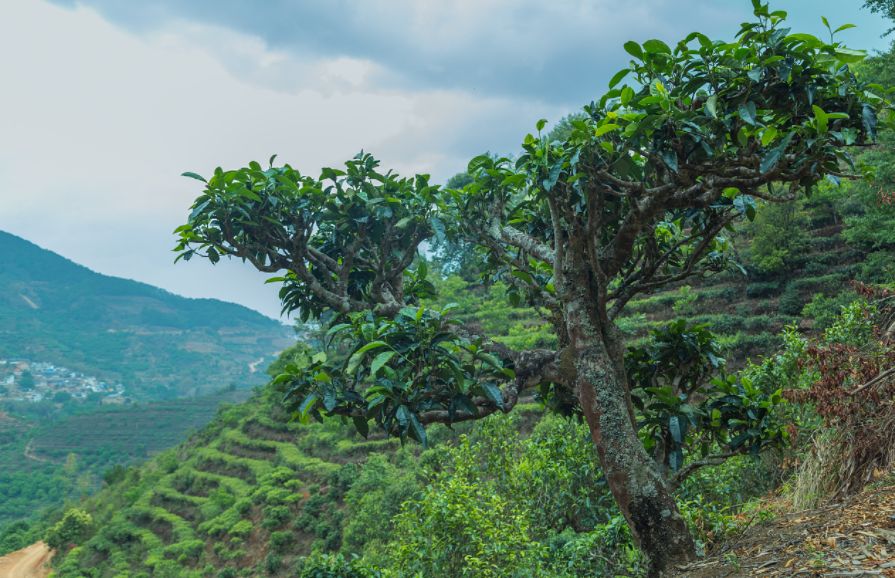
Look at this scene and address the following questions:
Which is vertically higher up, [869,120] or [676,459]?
[869,120]

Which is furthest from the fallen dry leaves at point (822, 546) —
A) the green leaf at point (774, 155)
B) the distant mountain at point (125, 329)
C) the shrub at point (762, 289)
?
the distant mountain at point (125, 329)

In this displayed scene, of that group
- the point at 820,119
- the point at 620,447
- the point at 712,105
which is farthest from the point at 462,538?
the point at 820,119

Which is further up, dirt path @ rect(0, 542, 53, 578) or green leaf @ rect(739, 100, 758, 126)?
green leaf @ rect(739, 100, 758, 126)

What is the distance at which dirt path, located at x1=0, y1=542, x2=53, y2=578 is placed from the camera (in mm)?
25891

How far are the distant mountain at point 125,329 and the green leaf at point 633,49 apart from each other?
102978 millimetres

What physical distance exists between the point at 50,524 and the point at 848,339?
36.0 metres

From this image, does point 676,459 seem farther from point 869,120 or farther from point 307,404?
point 307,404

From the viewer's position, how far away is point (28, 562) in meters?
27.6

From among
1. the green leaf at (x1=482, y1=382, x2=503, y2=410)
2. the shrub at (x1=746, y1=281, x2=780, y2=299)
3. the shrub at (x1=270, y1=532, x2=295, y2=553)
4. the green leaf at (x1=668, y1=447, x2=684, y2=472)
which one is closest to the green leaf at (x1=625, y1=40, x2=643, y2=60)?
the green leaf at (x1=482, y1=382, x2=503, y2=410)

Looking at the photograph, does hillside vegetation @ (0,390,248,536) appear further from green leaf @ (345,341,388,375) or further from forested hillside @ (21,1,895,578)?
green leaf @ (345,341,388,375)

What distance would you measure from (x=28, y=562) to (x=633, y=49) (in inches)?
1365

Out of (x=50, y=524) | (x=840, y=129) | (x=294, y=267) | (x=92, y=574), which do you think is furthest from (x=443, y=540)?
(x=50, y=524)

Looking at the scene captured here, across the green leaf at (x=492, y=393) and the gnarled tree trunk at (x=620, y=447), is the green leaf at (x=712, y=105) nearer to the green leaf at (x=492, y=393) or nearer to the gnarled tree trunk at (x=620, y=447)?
the gnarled tree trunk at (x=620, y=447)

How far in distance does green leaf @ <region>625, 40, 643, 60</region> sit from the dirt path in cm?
3060
